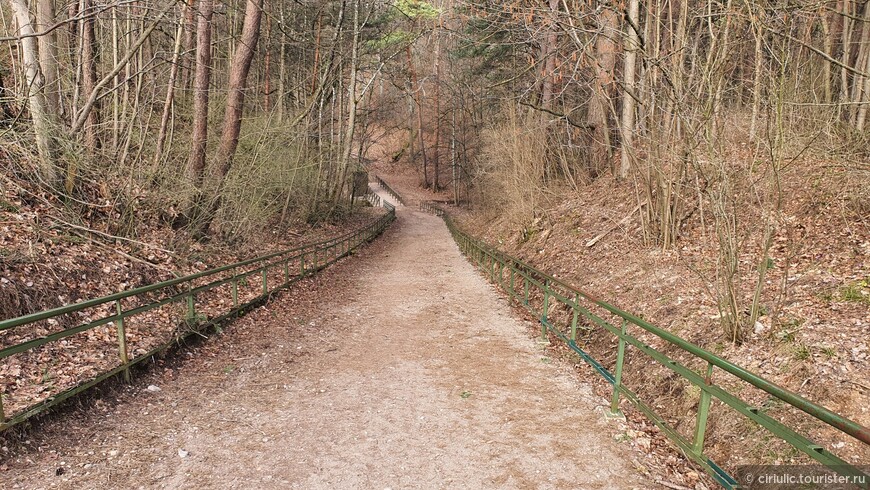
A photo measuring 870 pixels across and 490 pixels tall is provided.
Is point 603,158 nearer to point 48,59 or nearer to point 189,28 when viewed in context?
point 189,28

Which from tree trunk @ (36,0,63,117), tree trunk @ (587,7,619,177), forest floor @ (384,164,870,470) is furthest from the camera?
tree trunk @ (587,7,619,177)

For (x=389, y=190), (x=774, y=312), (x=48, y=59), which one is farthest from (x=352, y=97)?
(x=389, y=190)

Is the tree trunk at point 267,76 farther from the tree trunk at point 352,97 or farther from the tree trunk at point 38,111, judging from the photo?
the tree trunk at point 38,111

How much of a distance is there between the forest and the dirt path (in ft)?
6.04

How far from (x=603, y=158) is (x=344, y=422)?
1344 cm

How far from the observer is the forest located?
5.20 metres

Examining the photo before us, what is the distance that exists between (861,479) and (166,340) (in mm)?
6777

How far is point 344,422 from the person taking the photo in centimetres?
461

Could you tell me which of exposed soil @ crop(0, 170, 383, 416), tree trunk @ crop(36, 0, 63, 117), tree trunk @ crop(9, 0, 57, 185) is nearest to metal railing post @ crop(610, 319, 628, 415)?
exposed soil @ crop(0, 170, 383, 416)

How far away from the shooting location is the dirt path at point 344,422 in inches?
146

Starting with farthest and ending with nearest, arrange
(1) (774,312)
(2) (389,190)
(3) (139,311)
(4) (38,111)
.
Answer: (2) (389,190), (4) (38,111), (3) (139,311), (1) (774,312)

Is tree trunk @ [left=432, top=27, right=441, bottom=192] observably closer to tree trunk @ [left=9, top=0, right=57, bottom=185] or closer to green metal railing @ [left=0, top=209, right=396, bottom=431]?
green metal railing @ [left=0, top=209, right=396, bottom=431]

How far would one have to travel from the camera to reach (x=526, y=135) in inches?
613

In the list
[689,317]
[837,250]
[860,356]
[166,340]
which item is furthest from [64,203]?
[837,250]
